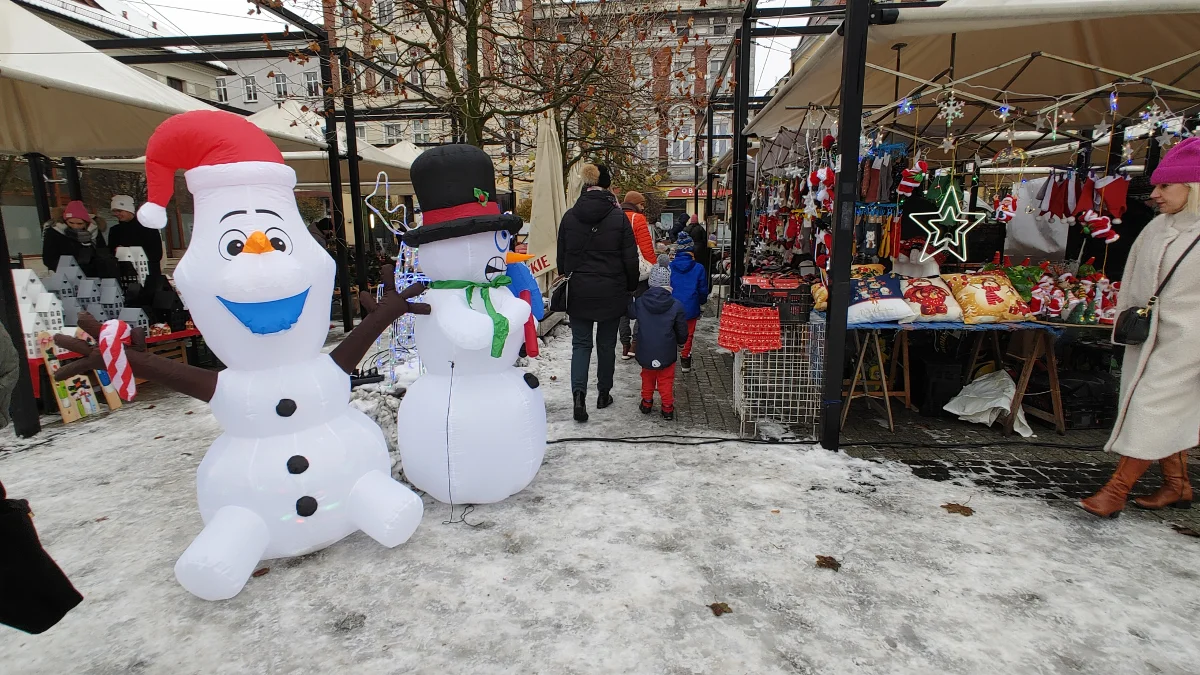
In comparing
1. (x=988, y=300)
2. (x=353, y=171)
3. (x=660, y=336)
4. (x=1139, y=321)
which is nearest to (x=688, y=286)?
(x=660, y=336)

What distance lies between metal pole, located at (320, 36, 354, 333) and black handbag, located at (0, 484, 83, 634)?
266 inches

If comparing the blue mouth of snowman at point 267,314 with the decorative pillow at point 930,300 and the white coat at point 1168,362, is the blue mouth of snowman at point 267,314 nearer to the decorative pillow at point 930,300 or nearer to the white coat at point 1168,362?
the decorative pillow at point 930,300

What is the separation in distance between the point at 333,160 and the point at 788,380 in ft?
23.4

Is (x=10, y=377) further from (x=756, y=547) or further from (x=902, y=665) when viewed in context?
(x=902, y=665)

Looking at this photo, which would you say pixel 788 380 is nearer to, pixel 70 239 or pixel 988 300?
pixel 988 300

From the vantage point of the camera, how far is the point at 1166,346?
3305mm

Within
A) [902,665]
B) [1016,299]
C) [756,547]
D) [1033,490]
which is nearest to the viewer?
[902,665]

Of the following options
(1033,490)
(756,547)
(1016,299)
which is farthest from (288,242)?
(1016,299)

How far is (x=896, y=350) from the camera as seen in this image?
17.7 feet

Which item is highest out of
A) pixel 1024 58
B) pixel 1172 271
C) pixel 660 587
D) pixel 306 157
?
pixel 306 157

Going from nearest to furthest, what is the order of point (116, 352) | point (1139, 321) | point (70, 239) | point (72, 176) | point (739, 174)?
point (116, 352) < point (1139, 321) < point (70, 239) < point (739, 174) < point (72, 176)

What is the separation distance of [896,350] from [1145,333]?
2082 mm

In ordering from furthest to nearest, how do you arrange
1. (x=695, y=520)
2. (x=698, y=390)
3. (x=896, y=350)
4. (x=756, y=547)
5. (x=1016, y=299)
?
(x=698, y=390), (x=896, y=350), (x=1016, y=299), (x=695, y=520), (x=756, y=547)

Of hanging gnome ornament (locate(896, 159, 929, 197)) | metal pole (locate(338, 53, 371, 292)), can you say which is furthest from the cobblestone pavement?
metal pole (locate(338, 53, 371, 292))
